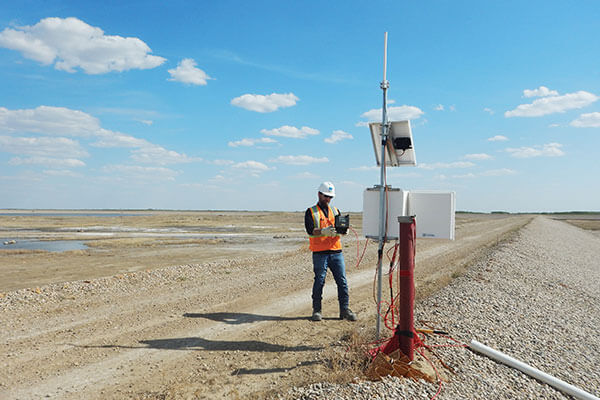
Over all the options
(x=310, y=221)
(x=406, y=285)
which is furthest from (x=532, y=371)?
(x=310, y=221)

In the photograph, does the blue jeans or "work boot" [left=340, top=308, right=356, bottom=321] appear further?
"work boot" [left=340, top=308, right=356, bottom=321]

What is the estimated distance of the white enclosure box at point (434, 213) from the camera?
18.5ft

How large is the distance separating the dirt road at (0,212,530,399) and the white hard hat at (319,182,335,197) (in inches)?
99.8

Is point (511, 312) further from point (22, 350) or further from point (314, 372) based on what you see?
point (22, 350)

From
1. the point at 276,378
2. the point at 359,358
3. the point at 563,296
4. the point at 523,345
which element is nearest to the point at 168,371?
the point at 276,378

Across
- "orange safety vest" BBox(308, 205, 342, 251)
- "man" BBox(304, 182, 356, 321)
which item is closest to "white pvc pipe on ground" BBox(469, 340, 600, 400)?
"man" BBox(304, 182, 356, 321)

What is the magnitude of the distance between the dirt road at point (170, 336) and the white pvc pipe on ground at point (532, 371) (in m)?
1.99

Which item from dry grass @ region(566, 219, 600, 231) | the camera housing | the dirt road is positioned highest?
the camera housing

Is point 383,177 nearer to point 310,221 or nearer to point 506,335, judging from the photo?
point 310,221

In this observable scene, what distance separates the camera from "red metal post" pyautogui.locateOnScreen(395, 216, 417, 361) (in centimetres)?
520

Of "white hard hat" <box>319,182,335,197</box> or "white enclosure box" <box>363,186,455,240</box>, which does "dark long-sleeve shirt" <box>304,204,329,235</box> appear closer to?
"white hard hat" <box>319,182,335,197</box>

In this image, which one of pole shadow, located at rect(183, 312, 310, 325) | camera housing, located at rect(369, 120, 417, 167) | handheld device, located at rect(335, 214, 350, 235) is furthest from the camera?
pole shadow, located at rect(183, 312, 310, 325)

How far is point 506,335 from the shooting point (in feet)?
24.1

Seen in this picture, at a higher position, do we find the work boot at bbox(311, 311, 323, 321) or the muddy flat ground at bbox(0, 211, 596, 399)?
the work boot at bbox(311, 311, 323, 321)
